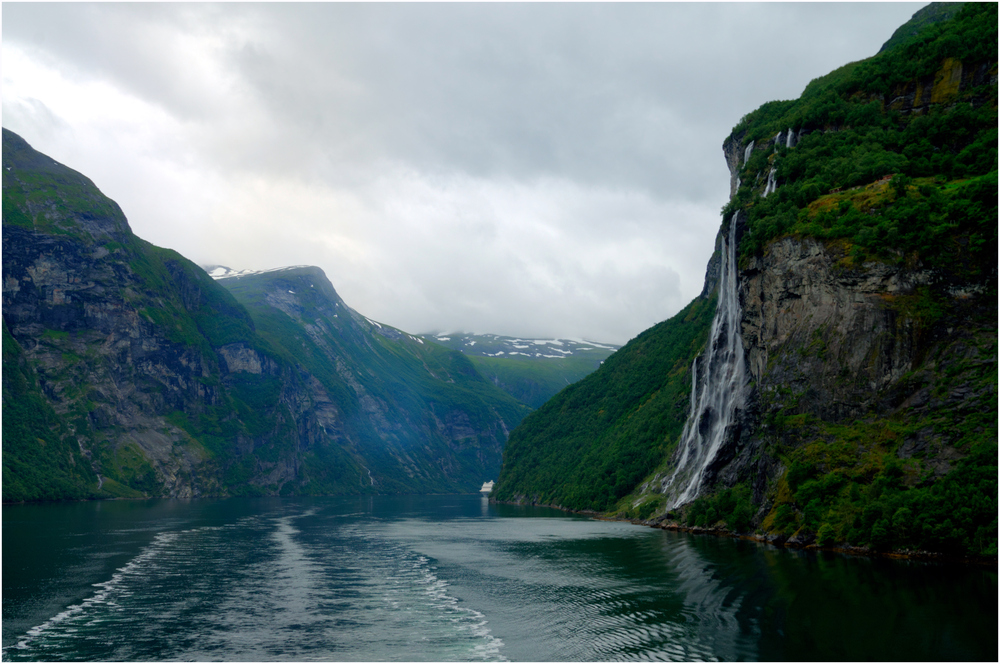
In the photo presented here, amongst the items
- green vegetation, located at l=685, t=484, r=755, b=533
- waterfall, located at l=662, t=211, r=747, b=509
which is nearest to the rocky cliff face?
green vegetation, located at l=685, t=484, r=755, b=533

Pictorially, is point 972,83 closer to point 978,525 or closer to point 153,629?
point 978,525

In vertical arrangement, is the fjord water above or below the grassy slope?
below

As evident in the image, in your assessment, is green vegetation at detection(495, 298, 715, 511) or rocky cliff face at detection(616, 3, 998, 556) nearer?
rocky cliff face at detection(616, 3, 998, 556)

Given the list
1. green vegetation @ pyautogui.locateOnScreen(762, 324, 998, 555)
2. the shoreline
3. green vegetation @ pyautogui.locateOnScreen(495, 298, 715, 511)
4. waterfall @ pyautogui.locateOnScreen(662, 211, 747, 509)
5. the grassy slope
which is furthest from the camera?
green vegetation @ pyautogui.locateOnScreen(495, 298, 715, 511)

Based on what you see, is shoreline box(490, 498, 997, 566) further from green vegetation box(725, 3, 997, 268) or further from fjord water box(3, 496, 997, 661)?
green vegetation box(725, 3, 997, 268)

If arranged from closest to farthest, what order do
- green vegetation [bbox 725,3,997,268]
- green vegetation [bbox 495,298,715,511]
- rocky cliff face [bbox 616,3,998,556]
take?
rocky cliff face [bbox 616,3,998,556] → green vegetation [bbox 725,3,997,268] → green vegetation [bbox 495,298,715,511]

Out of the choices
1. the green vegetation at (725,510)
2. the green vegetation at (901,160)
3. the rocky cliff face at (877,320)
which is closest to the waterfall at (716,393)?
the rocky cliff face at (877,320)

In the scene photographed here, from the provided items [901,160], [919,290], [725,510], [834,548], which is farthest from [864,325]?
[725,510]
